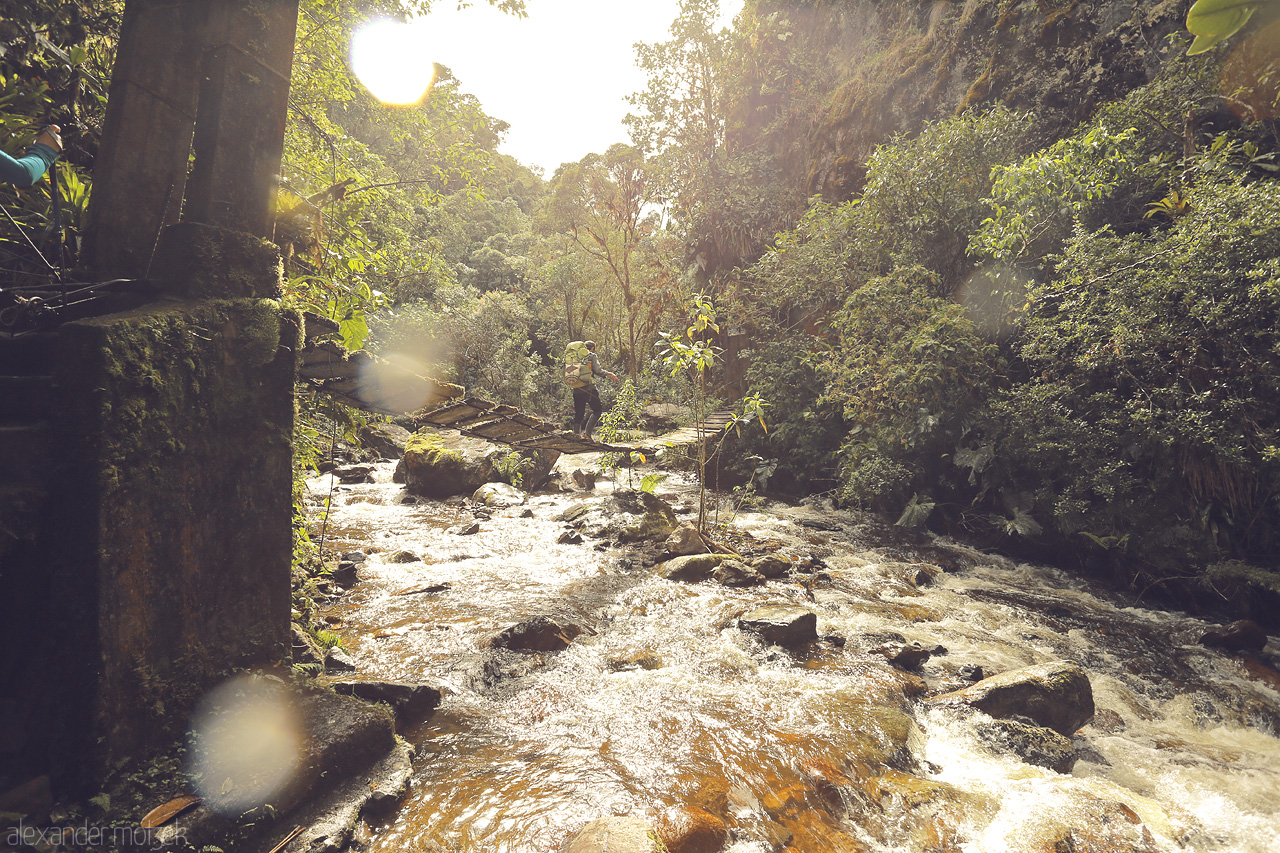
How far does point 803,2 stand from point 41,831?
2427 centimetres

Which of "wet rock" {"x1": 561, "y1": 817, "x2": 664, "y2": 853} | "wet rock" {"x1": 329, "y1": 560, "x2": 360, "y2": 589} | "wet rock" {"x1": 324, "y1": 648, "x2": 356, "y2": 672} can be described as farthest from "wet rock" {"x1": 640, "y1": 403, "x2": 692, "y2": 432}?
"wet rock" {"x1": 561, "y1": 817, "x2": 664, "y2": 853}

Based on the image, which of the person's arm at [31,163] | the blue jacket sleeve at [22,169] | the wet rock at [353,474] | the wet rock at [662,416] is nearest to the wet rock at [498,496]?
the wet rock at [353,474]

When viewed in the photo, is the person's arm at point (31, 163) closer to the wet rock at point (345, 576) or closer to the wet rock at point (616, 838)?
the wet rock at point (345, 576)

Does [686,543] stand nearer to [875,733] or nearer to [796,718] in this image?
[796,718]

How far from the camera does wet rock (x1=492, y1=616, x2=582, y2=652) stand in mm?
5055

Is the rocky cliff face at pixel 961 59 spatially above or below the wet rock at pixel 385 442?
above

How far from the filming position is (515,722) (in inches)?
156

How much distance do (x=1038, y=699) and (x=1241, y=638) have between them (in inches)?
130

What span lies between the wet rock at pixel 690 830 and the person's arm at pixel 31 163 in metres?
5.04

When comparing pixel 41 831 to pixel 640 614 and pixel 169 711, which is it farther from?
pixel 640 614

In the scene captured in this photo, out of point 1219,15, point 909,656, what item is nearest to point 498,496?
point 909,656

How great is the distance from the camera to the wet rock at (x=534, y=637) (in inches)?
199

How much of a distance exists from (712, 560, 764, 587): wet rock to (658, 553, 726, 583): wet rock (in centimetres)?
10

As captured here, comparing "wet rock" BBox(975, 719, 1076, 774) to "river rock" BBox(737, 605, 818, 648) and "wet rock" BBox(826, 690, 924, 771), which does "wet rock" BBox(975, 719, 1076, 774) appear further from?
"river rock" BBox(737, 605, 818, 648)
